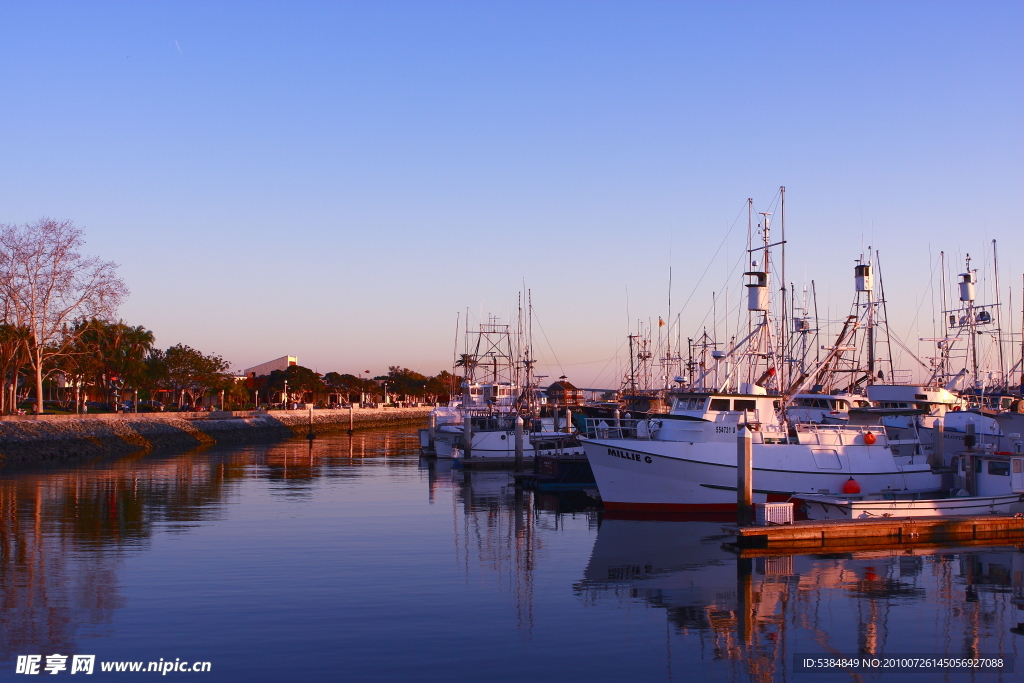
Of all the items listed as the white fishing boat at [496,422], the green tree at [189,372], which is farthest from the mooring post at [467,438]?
the green tree at [189,372]

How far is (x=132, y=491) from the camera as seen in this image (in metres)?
41.7

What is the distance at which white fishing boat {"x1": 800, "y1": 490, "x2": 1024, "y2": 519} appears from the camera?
1138 inches

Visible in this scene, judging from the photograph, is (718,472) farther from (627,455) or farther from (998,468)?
(998,468)

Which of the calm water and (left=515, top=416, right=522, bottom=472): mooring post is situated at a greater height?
(left=515, top=416, right=522, bottom=472): mooring post

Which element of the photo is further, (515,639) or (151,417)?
(151,417)

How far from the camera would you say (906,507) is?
29.3m

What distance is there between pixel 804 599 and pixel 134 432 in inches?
2717

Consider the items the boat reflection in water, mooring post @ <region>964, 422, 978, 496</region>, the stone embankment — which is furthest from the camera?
the stone embankment

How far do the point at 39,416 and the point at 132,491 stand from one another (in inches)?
1285

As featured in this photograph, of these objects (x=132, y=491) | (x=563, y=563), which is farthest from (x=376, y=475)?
(x=563, y=563)

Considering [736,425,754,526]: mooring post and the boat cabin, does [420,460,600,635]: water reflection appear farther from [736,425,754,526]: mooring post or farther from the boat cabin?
[736,425,754,526]: mooring post

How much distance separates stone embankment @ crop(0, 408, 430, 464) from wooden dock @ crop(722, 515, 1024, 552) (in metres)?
50.5

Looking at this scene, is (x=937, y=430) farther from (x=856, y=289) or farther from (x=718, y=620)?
(x=718, y=620)

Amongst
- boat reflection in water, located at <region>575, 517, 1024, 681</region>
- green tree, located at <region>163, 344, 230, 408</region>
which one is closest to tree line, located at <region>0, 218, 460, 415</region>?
green tree, located at <region>163, 344, 230, 408</region>
